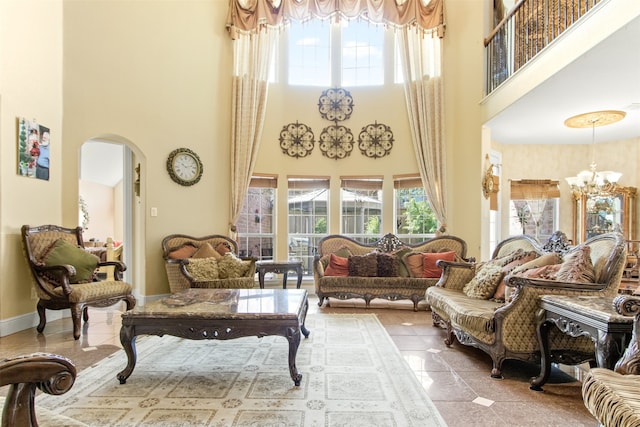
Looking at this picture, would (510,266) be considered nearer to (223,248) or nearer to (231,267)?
(231,267)

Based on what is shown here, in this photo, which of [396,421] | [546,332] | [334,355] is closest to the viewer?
[396,421]

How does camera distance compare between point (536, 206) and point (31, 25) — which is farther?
point (536, 206)

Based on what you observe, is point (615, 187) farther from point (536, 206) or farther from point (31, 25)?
point (31, 25)

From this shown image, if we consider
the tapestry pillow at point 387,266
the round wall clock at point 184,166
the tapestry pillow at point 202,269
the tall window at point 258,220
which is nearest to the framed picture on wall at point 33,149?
the round wall clock at point 184,166

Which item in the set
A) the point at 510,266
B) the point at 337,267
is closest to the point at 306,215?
the point at 337,267

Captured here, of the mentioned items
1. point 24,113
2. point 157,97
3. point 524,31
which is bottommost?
point 24,113

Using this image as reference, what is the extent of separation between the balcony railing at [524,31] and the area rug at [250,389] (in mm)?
3631

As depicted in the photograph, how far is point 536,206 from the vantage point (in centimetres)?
684

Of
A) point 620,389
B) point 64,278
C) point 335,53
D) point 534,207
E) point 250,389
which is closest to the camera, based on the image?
point 620,389

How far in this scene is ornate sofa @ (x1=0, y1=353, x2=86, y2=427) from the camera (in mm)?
924

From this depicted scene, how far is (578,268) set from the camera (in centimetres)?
261

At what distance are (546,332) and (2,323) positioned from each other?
4.82 metres

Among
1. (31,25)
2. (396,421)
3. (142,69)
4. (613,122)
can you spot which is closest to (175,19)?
(142,69)

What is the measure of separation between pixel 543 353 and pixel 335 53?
17.8ft
